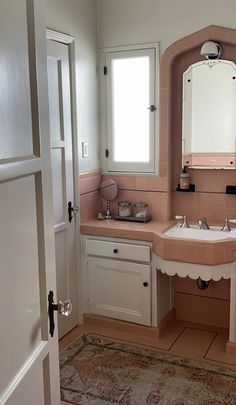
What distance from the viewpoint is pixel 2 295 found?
1.01 meters

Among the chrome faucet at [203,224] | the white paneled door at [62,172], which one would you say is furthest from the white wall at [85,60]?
the chrome faucet at [203,224]

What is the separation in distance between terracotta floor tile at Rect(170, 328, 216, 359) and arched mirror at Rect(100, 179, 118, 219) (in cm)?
108

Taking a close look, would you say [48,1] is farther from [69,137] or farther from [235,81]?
[235,81]

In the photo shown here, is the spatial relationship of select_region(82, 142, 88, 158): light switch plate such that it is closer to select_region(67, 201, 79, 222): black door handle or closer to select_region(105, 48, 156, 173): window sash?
select_region(105, 48, 156, 173): window sash

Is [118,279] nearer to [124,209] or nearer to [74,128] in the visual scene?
[124,209]

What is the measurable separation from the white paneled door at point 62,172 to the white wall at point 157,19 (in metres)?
0.49

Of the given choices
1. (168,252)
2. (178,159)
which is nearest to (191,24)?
Result: (178,159)

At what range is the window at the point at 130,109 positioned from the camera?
332cm

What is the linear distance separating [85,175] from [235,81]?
1291 millimetres

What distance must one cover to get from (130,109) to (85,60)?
0.50 m

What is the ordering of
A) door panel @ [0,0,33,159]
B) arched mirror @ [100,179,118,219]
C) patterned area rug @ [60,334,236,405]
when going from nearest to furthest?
door panel @ [0,0,33,159]
patterned area rug @ [60,334,236,405]
arched mirror @ [100,179,118,219]

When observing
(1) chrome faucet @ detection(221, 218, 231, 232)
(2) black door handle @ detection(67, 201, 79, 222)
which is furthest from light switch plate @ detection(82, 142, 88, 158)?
(1) chrome faucet @ detection(221, 218, 231, 232)

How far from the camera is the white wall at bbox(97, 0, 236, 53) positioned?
304 centimetres

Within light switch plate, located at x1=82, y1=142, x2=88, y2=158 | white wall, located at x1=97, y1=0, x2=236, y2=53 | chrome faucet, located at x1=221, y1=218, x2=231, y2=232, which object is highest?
white wall, located at x1=97, y1=0, x2=236, y2=53
